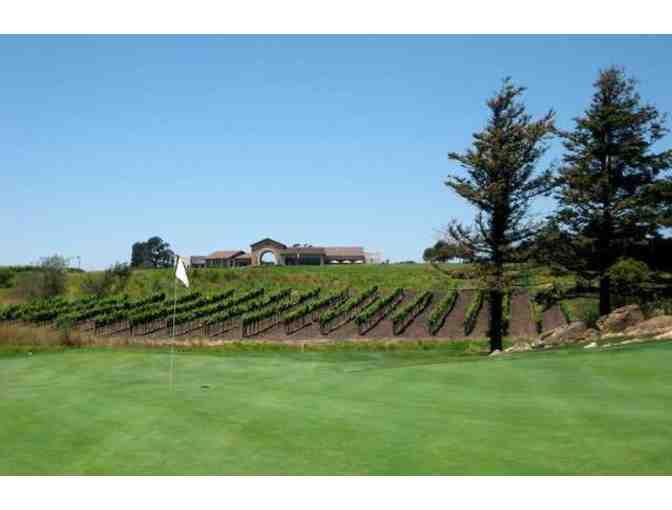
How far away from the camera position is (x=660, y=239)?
95.7 ft

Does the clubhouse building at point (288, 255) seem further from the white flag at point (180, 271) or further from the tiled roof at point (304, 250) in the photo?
the white flag at point (180, 271)

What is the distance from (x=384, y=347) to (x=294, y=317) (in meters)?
10.3

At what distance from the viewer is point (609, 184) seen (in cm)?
2894

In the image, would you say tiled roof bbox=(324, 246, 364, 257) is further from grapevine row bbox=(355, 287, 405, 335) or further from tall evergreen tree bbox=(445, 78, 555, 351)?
tall evergreen tree bbox=(445, 78, 555, 351)

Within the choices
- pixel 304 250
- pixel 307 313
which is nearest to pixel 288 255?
pixel 304 250

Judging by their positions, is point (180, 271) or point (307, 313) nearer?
point (180, 271)

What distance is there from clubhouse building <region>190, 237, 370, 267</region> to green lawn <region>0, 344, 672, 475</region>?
91.5 m

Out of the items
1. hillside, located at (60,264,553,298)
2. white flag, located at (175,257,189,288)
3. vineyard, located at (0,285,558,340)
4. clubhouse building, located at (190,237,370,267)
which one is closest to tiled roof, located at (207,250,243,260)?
clubhouse building, located at (190,237,370,267)

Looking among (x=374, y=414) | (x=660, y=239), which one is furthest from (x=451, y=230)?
(x=374, y=414)

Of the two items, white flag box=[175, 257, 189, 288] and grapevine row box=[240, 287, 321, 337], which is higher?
white flag box=[175, 257, 189, 288]

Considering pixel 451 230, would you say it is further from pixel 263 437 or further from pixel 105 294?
pixel 105 294

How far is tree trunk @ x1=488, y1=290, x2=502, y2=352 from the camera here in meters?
30.9

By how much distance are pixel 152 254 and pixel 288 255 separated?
44216 mm

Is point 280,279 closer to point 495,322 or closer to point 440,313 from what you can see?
point 440,313
